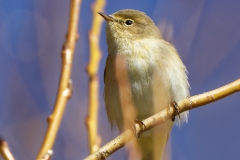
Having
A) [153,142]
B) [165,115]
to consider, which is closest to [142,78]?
[153,142]

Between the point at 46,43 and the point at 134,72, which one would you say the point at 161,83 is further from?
the point at 46,43

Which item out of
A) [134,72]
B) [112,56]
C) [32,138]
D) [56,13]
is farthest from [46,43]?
[112,56]

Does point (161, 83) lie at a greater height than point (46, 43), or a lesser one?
greater

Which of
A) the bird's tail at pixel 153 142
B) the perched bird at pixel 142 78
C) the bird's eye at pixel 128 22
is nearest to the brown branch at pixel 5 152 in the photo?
the perched bird at pixel 142 78

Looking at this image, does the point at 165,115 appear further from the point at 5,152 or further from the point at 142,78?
the point at 5,152

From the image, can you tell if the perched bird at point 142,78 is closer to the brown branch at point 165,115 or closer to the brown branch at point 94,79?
the brown branch at point 165,115
